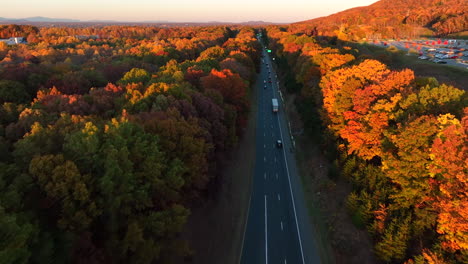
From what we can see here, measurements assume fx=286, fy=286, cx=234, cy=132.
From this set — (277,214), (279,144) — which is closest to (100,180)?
(277,214)

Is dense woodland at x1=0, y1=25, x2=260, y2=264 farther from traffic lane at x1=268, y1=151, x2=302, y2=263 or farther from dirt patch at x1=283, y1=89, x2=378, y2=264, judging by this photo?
dirt patch at x1=283, y1=89, x2=378, y2=264

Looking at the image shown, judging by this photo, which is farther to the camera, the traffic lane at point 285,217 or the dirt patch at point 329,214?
the traffic lane at point 285,217

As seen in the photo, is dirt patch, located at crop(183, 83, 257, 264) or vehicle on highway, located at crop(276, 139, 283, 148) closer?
dirt patch, located at crop(183, 83, 257, 264)

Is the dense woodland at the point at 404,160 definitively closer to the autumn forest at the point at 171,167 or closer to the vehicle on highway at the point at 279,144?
the autumn forest at the point at 171,167

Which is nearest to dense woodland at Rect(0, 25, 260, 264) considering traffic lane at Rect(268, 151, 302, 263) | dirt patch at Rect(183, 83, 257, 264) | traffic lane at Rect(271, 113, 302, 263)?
dirt patch at Rect(183, 83, 257, 264)

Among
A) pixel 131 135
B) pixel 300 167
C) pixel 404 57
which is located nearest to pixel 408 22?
pixel 404 57

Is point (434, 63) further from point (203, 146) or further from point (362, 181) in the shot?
point (203, 146)

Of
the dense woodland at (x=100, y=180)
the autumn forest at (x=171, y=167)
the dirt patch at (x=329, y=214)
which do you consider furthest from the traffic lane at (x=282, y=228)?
the dense woodland at (x=100, y=180)
